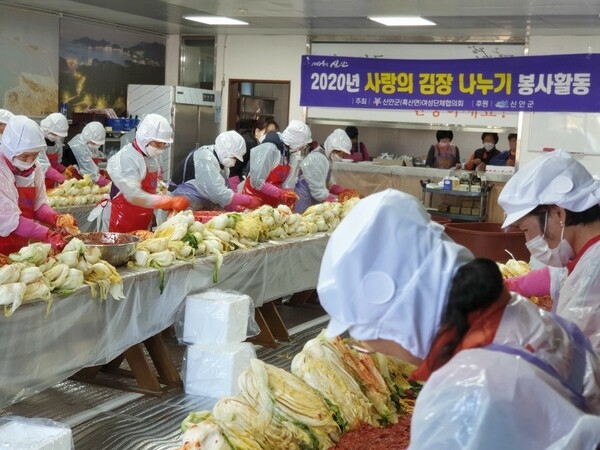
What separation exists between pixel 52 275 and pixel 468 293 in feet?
10.4

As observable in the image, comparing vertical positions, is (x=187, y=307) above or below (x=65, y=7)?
below

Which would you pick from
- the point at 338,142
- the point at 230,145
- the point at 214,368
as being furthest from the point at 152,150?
the point at 338,142

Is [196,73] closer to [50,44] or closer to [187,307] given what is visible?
[50,44]

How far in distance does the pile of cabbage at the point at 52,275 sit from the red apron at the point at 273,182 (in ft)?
12.5

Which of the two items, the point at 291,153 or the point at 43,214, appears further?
the point at 291,153

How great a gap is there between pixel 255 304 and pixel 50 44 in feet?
26.7

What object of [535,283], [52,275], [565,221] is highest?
[565,221]

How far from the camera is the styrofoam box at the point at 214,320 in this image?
5270mm

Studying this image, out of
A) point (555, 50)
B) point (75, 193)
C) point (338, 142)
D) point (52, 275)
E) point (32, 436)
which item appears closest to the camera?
point (32, 436)

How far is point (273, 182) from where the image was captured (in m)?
8.78

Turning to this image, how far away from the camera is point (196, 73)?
1517 cm

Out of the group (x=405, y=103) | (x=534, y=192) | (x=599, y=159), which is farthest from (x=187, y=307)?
(x=599, y=159)

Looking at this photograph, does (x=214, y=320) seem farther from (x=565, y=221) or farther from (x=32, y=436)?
(x=565, y=221)

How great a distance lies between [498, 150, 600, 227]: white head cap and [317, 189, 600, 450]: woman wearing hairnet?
3.73ft
